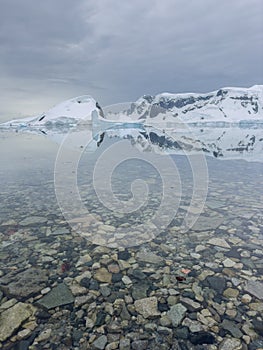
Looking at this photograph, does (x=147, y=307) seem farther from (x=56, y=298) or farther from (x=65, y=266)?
(x=65, y=266)

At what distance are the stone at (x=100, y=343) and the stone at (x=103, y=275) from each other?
1.19m

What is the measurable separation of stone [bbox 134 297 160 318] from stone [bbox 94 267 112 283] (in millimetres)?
743

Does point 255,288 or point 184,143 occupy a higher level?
point 255,288

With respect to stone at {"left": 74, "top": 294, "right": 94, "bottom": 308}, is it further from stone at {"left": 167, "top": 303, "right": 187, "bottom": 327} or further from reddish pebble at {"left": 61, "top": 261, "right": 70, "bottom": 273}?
stone at {"left": 167, "top": 303, "right": 187, "bottom": 327}

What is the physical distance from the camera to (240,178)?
1245 centimetres

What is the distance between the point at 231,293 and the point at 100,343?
6.84 ft

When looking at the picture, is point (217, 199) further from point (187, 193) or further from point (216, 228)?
point (216, 228)

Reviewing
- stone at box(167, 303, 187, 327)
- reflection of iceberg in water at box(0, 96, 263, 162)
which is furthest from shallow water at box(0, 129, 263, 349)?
reflection of iceberg in water at box(0, 96, 263, 162)

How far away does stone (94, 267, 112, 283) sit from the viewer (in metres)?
4.40

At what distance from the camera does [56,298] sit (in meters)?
3.87

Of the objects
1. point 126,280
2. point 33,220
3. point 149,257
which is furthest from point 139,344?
point 33,220

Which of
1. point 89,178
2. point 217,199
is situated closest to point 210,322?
point 217,199

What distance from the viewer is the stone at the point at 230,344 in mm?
3033

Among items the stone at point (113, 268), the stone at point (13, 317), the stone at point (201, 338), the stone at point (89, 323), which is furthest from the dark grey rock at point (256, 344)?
the stone at point (13, 317)
